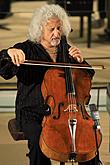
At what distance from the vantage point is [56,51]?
3.21 metres

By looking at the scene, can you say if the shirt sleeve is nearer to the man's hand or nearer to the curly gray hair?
the man's hand

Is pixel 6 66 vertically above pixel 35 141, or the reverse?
pixel 6 66

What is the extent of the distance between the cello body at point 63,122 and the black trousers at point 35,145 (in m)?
0.11

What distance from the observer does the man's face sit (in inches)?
123

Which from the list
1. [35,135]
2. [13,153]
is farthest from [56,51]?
[13,153]

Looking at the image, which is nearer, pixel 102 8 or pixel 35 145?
pixel 35 145

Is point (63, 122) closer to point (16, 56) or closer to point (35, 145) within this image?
point (35, 145)

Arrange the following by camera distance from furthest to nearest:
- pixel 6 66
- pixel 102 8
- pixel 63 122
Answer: pixel 102 8, pixel 6 66, pixel 63 122

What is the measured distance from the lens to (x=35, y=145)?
297 centimetres

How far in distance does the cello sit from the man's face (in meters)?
0.10

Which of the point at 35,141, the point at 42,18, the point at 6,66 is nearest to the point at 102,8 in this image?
the point at 42,18

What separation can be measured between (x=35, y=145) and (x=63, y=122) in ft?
0.70

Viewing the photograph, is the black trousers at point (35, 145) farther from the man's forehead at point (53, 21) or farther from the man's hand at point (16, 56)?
the man's forehead at point (53, 21)

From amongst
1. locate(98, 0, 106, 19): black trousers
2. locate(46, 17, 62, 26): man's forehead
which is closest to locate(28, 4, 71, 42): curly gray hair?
locate(46, 17, 62, 26): man's forehead
